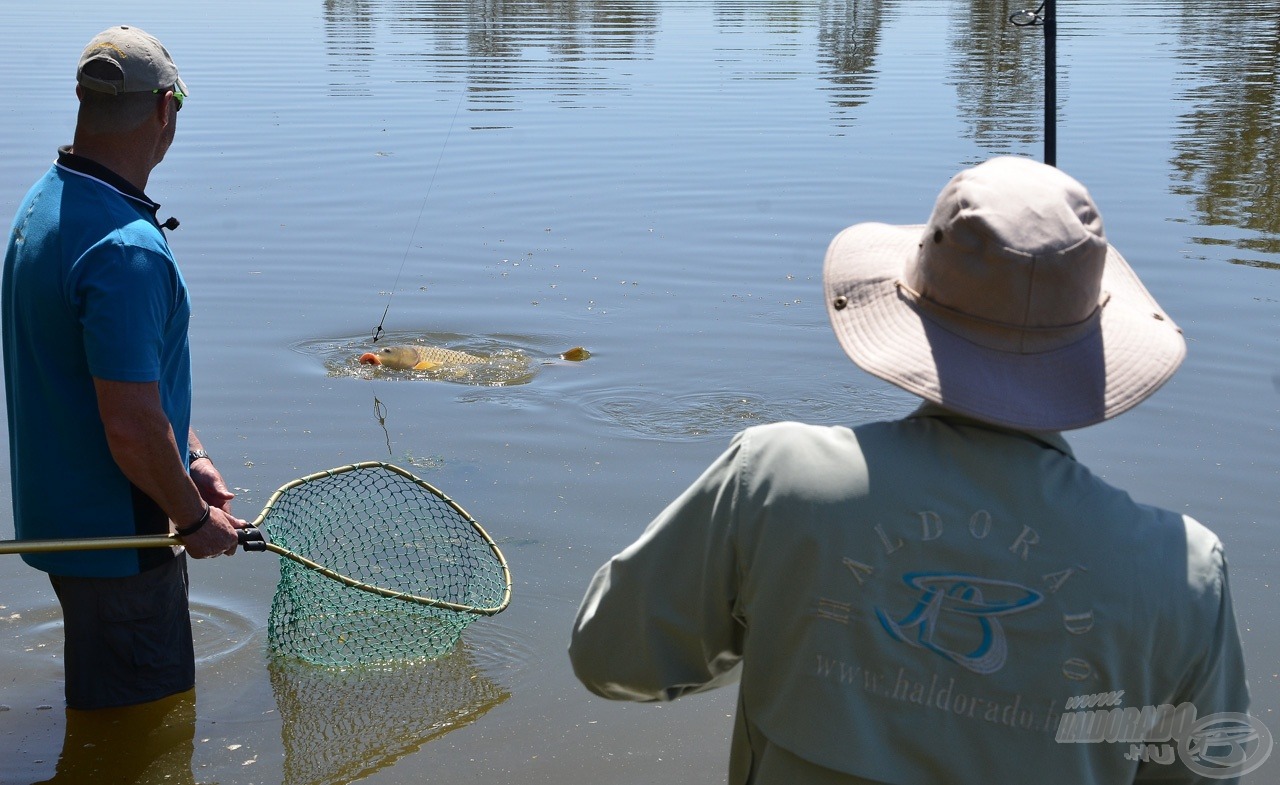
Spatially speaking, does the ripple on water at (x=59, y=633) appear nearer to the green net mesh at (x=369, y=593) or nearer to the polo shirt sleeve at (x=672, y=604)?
A: the green net mesh at (x=369, y=593)

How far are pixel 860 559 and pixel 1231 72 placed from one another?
952 inches

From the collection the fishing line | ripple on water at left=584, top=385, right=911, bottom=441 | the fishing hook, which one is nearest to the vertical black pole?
the fishing hook

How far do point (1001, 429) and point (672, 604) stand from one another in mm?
486

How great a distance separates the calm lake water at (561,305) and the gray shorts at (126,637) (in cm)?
45

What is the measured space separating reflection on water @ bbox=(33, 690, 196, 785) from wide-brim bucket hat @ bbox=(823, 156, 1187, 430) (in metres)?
2.93

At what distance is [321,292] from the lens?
9.77m

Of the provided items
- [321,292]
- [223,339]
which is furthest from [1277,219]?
[223,339]

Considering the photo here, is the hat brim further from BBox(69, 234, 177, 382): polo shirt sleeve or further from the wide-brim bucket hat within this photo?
BBox(69, 234, 177, 382): polo shirt sleeve

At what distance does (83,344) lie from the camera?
3.18 meters

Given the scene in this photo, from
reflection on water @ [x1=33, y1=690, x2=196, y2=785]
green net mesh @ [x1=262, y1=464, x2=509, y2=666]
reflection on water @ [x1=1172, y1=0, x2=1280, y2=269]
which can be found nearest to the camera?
reflection on water @ [x1=33, y1=690, x2=196, y2=785]

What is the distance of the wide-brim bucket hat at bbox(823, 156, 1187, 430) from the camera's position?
1648 mm

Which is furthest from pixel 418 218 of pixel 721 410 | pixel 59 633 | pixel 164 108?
pixel 164 108

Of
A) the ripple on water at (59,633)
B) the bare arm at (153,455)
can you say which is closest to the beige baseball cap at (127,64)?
the bare arm at (153,455)

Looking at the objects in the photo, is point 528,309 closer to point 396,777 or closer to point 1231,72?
point 396,777
